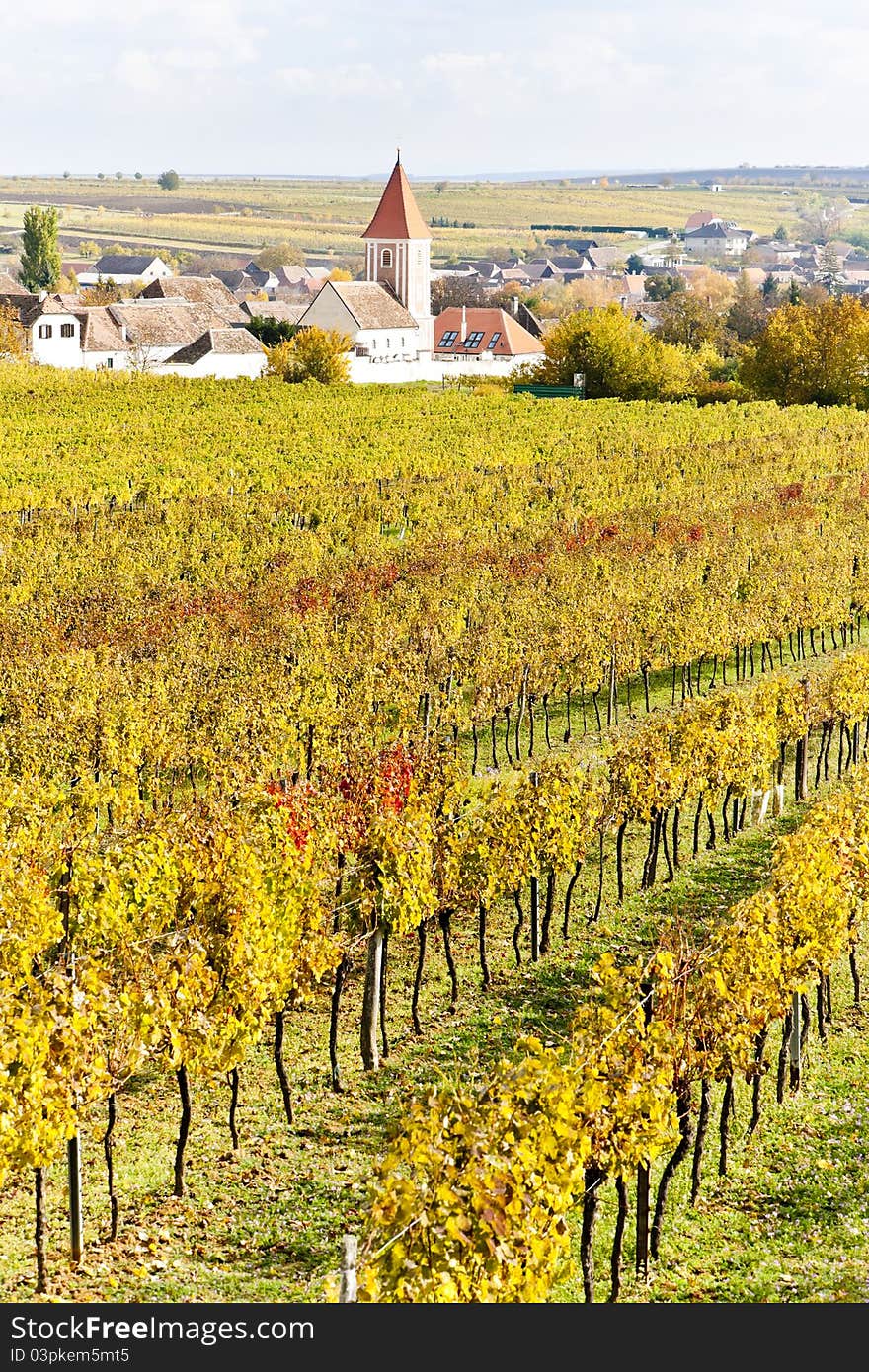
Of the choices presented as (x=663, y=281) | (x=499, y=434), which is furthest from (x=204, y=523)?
(x=663, y=281)

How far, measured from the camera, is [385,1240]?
8562 mm

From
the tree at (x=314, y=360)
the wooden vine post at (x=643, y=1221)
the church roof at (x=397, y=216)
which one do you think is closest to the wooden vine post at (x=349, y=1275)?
the wooden vine post at (x=643, y=1221)

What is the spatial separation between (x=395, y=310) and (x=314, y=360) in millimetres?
20352

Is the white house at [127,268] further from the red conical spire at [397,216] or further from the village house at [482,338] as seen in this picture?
the red conical spire at [397,216]

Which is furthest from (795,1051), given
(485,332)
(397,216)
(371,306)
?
(485,332)

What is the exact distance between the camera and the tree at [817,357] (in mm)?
73875

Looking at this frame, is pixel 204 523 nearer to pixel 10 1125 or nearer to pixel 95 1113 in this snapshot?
pixel 95 1113

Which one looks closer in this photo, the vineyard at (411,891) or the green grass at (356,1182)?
the vineyard at (411,891)

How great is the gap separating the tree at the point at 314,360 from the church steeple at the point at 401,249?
23.5 meters

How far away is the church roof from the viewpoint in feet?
347

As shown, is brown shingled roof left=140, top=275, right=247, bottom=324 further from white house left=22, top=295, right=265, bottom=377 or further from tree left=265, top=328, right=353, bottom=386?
tree left=265, top=328, right=353, bottom=386

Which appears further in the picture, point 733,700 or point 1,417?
point 1,417
